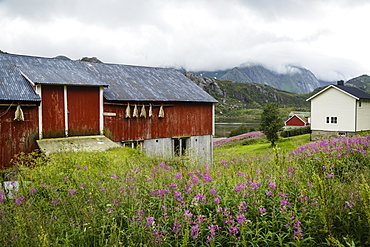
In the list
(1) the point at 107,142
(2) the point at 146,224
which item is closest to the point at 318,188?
(2) the point at 146,224

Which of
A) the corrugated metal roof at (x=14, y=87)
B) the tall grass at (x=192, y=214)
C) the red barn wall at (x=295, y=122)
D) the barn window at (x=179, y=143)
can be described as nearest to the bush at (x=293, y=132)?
the red barn wall at (x=295, y=122)

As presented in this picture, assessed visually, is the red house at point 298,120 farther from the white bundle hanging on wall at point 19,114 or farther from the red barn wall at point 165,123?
the white bundle hanging on wall at point 19,114

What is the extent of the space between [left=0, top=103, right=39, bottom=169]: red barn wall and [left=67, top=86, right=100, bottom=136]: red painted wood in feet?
6.08

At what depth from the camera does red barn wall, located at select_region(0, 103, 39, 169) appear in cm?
1558

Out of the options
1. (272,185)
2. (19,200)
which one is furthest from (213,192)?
(19,200)

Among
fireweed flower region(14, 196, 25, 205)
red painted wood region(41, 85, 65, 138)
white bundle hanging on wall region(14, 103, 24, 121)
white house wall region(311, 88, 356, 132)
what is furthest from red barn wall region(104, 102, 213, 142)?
white house wall region(311, 88, 356, 132)

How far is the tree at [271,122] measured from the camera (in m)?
38.7

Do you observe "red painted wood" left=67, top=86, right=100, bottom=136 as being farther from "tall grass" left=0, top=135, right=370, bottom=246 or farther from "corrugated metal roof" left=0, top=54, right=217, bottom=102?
"tall grass" left=0, top=135, right=370, bottom=246

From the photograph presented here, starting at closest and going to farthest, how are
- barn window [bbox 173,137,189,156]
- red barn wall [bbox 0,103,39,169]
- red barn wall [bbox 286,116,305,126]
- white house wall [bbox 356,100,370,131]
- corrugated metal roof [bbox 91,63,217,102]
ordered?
red barn wall [bbox 0,103,39,169], corrugated metal roof [bbox 91,63,217,102], barn window [bbox 173,137,189,156], white house wall [bbox 356,100,370,131], red barn wall [bbox 286,116,305,126]

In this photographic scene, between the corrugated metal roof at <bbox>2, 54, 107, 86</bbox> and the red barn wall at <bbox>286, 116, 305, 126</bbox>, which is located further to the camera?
the red barn wall at <bbox>286, 116, 305, 126</bbox>

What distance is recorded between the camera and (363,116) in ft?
126

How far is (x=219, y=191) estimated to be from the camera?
207 inches

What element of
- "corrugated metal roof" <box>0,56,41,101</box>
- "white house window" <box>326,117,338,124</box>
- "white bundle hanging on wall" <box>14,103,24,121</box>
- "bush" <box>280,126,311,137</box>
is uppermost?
"corrugated metal roof" <box>0,56,41,101</box>

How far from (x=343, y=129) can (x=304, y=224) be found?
37.4 m
